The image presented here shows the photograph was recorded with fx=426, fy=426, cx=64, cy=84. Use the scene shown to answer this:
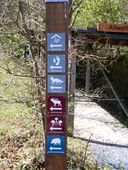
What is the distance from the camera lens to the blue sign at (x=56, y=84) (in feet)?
18.3

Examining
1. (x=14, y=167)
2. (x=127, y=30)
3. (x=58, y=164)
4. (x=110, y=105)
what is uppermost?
(x=127, y=30)

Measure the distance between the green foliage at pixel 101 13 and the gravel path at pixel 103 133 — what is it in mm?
4160

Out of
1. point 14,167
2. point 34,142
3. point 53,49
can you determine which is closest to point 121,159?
point 34,142

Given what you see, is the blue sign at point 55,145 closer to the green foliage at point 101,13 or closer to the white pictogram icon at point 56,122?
the white pictogram icon at point 56,122

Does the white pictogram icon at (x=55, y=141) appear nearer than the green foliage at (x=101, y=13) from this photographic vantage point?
Yes

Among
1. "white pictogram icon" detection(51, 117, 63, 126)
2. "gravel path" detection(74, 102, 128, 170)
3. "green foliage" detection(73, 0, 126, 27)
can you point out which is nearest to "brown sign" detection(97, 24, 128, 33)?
"gravel path" detection(74, 102, 128, 170)

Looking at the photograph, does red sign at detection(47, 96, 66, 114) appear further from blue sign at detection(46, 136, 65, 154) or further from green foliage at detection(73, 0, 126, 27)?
green foliage at detection(73, 0, 126, 27)

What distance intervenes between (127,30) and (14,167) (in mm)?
5953

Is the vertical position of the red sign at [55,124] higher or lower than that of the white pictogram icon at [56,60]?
lower

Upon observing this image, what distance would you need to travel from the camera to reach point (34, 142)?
8.40 m

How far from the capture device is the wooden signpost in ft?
18.3

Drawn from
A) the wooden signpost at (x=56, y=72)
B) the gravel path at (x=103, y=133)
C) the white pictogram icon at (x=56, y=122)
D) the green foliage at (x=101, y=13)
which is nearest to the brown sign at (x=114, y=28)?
the gravel path at (x=103, y=133)

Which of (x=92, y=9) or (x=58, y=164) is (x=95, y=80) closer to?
(x=92, y=9)

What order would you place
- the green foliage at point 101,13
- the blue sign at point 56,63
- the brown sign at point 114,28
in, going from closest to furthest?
the blue sign at point 56,63 < the brown sign at point 114,28 < the green foliage at point 101,13
